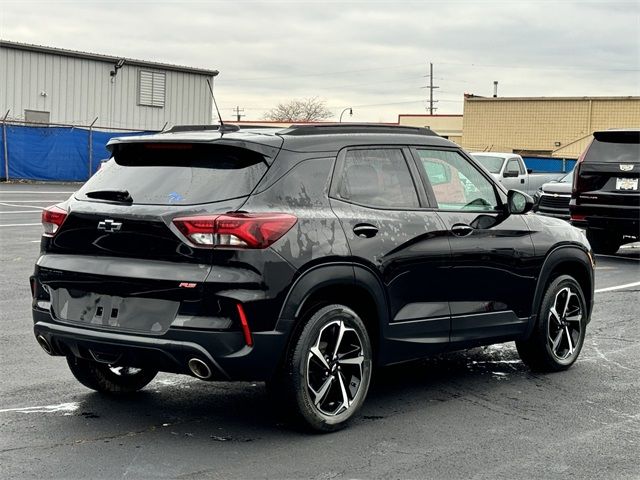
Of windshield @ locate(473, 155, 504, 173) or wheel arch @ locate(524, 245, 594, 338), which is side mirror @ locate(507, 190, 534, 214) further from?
windshield @ locate(473, 155, 504, 173)

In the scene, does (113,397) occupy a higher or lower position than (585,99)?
lower

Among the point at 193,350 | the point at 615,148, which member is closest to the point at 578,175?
the point at 615,148

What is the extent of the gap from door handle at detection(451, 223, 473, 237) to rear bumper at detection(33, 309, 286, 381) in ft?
5.62

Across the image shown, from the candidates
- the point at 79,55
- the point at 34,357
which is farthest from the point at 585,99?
the point at 34,357

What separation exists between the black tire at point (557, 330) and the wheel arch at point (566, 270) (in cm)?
7

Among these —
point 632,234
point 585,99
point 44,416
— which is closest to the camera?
point 44,416

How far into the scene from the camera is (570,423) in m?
6.35

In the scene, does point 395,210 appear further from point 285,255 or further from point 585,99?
point 585,99

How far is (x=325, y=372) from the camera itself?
19.2ft

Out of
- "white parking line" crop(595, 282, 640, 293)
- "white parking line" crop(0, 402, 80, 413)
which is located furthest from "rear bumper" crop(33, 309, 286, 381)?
"white parking line" crop(595, 282, 640, 293)

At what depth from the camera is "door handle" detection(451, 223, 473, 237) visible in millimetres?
6730

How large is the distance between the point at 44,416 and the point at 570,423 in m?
3.18

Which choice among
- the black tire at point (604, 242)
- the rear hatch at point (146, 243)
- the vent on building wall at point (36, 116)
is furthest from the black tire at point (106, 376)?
the vent on building wall at point (36, 116)

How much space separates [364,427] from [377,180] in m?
1.51
